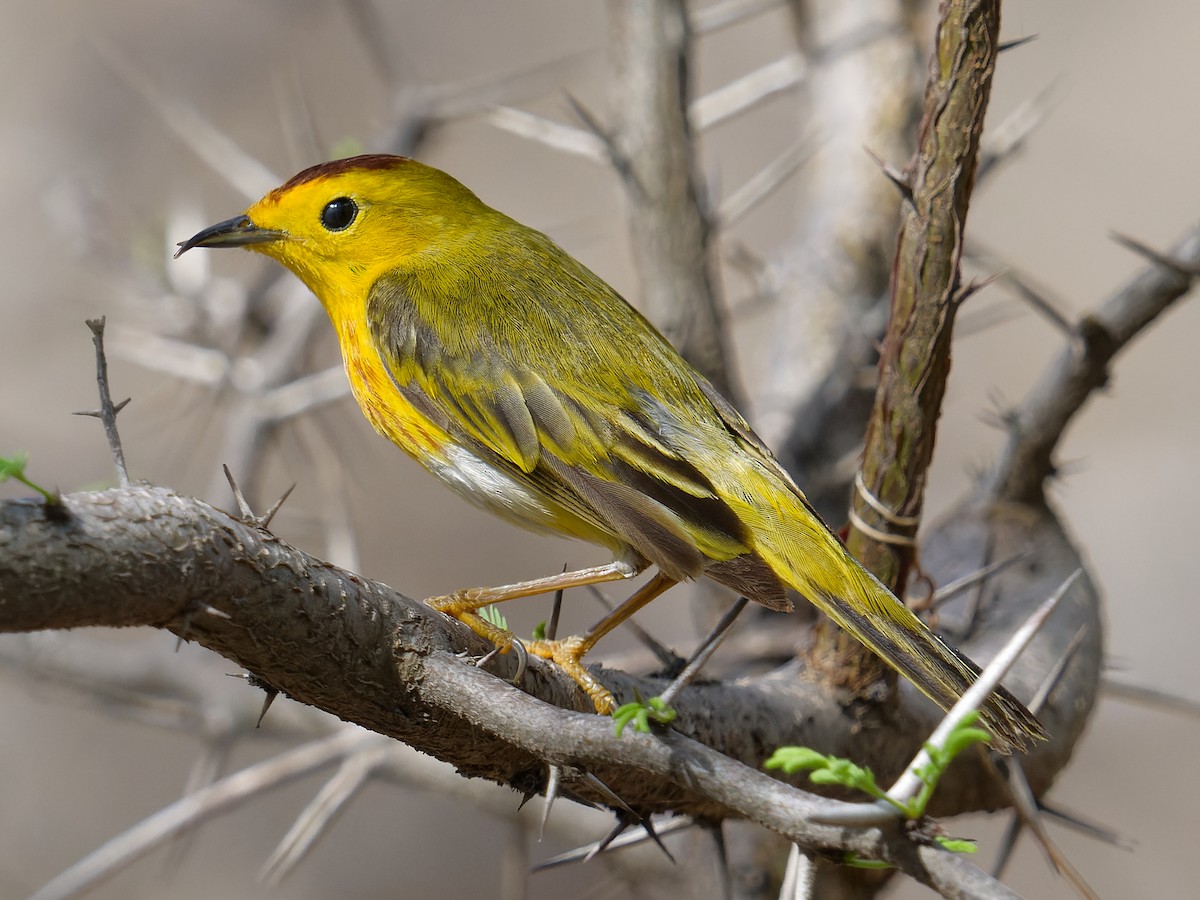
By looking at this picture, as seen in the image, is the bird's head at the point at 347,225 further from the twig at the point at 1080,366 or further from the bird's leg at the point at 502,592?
the twig at the point at 1080,366

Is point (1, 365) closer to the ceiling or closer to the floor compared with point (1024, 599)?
closer to the ceiling

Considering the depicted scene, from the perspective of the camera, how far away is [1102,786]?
803cm

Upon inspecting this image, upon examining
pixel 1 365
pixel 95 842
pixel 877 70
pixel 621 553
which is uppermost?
pixel 877 70

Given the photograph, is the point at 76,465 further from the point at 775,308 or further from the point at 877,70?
the point at 877,70

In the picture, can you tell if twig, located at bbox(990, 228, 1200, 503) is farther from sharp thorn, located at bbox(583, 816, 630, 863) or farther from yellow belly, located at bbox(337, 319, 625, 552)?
sharp thorn, located at bbox(583, 816, 630, 863)

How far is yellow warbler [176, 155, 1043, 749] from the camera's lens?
2.80 m

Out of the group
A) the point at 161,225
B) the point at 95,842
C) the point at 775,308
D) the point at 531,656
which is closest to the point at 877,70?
the point at 775,308

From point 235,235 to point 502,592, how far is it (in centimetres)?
165

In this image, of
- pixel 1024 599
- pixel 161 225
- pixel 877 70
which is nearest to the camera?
pixel 1024 599

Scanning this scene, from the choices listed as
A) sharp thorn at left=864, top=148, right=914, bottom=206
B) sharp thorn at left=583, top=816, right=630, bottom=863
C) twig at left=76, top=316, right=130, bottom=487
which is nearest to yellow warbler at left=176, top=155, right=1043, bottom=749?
sharp thorn at left=583, top=816, right=630, bottom=863

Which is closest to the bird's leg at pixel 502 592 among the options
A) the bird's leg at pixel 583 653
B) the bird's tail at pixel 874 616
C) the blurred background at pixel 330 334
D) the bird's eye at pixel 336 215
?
the bird's leg at pixel 583 653

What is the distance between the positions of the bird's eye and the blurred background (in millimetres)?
1365

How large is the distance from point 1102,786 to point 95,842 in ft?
22.3

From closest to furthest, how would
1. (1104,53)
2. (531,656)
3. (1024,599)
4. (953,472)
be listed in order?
(531,656) < (1024,599) < (953,472) < (1104,53)
